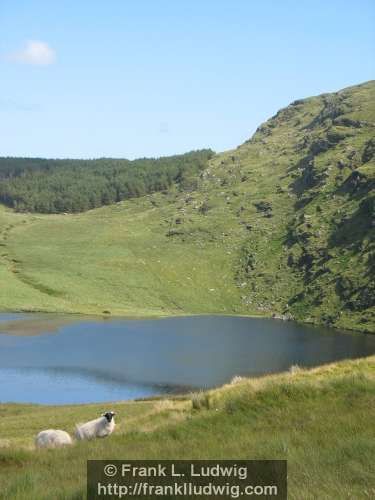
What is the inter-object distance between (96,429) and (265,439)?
10570 mm

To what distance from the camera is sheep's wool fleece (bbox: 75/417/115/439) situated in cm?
2370

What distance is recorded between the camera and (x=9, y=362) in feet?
292

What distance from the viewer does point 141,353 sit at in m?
97.8

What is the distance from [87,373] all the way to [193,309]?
78.8m

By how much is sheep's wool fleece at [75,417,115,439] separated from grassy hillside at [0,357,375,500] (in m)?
1.09

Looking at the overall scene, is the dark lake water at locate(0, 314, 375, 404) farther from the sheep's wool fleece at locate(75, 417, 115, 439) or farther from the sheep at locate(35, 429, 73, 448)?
the sheep at locate(35, 429, 73, 448)

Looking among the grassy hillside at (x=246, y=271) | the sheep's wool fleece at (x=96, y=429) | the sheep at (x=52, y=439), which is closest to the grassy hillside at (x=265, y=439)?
the sheep's wool fleece at (x=96, y=429)

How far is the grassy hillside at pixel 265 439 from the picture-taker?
11.6 m

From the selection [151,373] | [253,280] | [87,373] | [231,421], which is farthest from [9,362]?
[253,280]

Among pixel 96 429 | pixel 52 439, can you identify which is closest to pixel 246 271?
pixel 96 429

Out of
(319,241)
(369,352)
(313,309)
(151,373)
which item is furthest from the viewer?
(319,241)

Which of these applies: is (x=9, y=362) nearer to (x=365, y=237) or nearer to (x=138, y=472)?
(x=138, y=472)

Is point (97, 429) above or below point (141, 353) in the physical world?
below

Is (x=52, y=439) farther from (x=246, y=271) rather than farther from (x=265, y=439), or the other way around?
(x=246, y=271)
